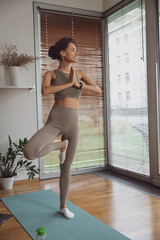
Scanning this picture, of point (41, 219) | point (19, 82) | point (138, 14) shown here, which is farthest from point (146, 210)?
point (138, 14)

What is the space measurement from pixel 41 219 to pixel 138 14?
2.86 meters

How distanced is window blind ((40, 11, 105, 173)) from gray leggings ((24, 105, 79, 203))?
62.5 inches

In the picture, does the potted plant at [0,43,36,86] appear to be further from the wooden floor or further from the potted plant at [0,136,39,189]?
the wooden floor

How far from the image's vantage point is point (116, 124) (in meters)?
4.29

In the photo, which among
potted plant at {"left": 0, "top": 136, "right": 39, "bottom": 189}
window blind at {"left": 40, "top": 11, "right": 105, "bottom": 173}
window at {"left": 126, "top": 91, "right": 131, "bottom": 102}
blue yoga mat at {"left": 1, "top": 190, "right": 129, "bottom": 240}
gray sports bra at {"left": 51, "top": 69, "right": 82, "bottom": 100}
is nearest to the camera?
blue yoga mat at {"left": 1, "top": 190, "right": 129, "bottom": 240}

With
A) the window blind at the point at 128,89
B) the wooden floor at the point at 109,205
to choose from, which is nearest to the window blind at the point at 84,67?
the window blind at the point at 128,89

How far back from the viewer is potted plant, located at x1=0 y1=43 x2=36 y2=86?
3627mm

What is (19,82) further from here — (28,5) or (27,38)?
(28,5)


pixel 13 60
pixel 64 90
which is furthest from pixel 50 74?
pixel 13 60

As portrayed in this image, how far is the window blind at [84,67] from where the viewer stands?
4062mm

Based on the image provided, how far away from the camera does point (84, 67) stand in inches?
170

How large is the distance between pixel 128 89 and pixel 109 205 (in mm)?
1773

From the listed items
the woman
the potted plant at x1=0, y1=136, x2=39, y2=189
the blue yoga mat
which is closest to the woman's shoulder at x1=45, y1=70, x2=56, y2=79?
the woman

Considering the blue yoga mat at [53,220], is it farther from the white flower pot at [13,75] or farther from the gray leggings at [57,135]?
the white flower pot at [13,75]
